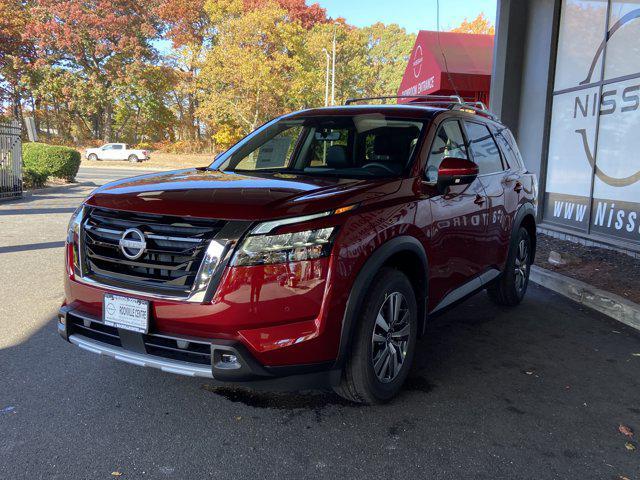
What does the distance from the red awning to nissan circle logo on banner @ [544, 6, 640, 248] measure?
2500mm

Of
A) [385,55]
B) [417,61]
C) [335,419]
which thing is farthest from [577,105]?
[385,55]

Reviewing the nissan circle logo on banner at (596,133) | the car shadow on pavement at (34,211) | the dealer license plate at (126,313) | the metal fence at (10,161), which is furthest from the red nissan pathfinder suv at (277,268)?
the metal fence at (10,161)

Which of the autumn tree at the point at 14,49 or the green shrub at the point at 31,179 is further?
the autumn tree at the point at 14,49

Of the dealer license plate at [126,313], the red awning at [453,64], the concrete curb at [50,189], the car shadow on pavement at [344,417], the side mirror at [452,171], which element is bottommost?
the concrete curb at [50,189]

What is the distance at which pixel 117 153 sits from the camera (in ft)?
141

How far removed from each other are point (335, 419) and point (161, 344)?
1.09m

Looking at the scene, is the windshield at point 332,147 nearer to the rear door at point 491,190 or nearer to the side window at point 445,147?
the side window at point 445,147

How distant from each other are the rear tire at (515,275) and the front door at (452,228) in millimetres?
884

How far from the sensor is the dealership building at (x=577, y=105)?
8094 millimetres

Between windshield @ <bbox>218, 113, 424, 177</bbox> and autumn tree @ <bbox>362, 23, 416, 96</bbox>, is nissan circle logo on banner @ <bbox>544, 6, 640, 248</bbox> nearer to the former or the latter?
windshield @ <bbox>218, 113, 424, 177</bbox>

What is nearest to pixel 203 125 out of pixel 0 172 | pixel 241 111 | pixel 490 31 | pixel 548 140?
pixel 241 111

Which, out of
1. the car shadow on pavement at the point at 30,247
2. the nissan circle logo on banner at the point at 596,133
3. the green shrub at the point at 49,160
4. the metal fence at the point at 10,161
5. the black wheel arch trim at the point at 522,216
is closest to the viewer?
the black wheel arch trim at the point at 522,216

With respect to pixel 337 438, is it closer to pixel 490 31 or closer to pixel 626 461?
pixel 626 461

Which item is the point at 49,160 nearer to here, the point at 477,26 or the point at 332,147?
the point at 332,147
